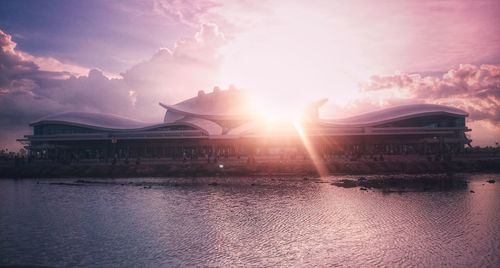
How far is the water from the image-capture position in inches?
742

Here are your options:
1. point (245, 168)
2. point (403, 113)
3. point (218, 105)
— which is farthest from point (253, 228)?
point (218, 105)

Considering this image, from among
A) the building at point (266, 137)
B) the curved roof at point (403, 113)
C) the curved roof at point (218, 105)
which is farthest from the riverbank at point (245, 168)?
the curved roof at point (218, 105)

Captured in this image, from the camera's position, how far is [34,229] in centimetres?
2514

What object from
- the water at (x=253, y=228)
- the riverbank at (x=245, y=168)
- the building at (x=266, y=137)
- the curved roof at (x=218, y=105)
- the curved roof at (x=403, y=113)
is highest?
the curved roof at (x=218, y=105)

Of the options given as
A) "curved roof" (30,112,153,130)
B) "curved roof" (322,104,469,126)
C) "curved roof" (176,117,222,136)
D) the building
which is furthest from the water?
"curved roof" (30,112,153,130)

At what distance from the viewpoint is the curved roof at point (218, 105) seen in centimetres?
9719

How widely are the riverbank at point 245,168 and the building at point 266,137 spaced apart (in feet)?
41.7

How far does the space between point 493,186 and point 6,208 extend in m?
47.4

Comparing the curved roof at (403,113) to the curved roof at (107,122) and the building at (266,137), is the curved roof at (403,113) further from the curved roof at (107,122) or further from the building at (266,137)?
the curved roof at (107,122)

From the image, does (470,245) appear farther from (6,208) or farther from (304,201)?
(6,208)

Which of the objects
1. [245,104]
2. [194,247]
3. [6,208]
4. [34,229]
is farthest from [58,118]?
[194,247]

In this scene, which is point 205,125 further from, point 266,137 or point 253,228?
point 253,228

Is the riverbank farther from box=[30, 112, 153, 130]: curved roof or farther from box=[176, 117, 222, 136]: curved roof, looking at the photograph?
box=[30, 112, 153, 130]: curved roof

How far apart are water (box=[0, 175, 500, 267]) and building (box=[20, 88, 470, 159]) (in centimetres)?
3918
